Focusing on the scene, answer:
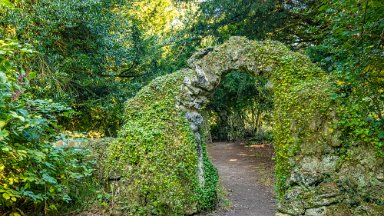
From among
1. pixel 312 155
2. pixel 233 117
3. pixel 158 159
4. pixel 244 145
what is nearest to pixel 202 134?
pixel 158 159

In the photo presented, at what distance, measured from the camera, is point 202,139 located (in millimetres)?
6363

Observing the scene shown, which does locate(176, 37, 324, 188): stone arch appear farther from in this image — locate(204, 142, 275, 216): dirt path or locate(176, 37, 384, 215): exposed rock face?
locate(204, 142, 275, 216): dirt path

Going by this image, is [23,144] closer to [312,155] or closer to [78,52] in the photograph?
[312,155]

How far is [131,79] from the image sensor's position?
923 cm

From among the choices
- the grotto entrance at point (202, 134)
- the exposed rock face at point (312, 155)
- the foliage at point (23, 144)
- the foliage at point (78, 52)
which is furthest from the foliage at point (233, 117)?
the foliage at point (23, 144)

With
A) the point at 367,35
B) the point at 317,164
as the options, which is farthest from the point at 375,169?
the point at 367,35

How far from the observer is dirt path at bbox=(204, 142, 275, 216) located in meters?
5.95

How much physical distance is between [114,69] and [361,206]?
7198 millimetres

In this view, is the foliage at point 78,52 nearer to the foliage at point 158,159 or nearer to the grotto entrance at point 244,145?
the foliage at point 158,159

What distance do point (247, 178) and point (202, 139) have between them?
307 centimetres

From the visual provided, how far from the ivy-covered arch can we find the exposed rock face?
2 centimetres

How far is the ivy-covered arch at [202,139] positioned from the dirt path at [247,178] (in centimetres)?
88

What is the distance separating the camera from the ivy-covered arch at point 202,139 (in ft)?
14.2

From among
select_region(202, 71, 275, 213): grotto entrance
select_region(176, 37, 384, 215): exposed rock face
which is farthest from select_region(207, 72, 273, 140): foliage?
select_region(176, 37, 384, 215): exposed rock face
